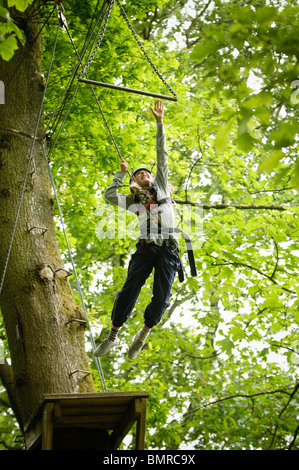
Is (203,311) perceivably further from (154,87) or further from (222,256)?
(154,87)

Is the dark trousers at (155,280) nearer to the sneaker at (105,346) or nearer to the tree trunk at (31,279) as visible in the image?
the sneaker at (105,346)

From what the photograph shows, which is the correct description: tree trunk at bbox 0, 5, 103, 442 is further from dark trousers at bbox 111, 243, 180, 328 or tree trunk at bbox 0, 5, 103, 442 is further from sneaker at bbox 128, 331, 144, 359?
sneaker at bbox 128, 331, 144, 359

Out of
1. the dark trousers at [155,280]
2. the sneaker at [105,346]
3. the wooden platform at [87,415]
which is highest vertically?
the dark trousers at [155,280]

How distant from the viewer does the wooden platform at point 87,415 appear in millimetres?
2779

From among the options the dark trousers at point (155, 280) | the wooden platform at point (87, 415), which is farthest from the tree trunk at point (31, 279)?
the dark trousers at point (155, 280)

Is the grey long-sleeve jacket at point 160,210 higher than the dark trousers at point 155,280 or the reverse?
higher

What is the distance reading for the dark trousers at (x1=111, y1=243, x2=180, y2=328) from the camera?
12.9ft

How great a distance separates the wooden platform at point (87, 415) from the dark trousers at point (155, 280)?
3.18 ft

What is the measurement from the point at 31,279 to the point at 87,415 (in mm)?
1103

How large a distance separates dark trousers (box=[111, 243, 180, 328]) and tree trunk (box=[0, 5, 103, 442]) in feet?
1.43

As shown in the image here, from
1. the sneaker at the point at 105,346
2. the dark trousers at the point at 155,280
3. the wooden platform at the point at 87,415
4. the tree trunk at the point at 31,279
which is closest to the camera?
the wooden platform at the point at 87,415

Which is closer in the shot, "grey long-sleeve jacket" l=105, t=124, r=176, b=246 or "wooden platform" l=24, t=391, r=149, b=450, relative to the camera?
"wooden platform" l=24, t=391, r=149, b=450

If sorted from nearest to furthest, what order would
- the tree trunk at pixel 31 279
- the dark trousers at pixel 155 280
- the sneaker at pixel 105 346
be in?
the tree trunk at pixel 31 279
the dark trousers at pixel 155 280
the sneaker at pixel 105 346

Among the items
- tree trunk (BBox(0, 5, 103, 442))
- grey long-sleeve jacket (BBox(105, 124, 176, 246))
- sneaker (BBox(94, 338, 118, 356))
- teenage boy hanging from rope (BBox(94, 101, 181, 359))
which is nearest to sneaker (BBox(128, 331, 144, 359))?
teenage boy hanging from rope (BBox(94, 101, 181, 359))
